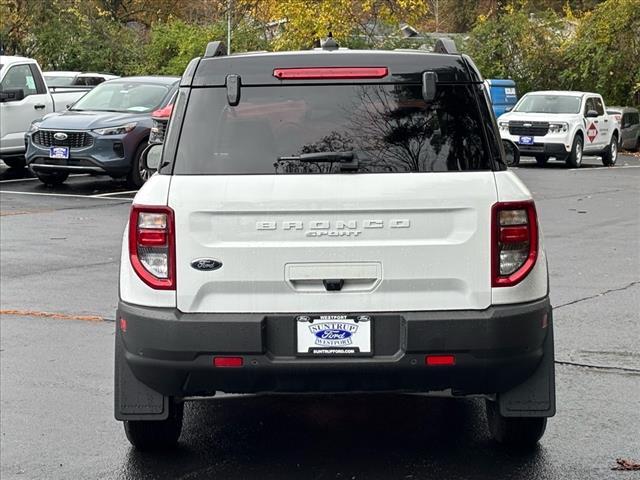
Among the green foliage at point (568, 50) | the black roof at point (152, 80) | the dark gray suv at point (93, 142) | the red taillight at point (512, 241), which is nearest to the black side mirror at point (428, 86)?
the red taillight at point (512, 241)

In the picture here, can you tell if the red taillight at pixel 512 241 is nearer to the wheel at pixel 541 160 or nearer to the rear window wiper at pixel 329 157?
the rear window wiper at pixel 329 157

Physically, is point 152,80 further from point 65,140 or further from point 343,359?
point 343,359

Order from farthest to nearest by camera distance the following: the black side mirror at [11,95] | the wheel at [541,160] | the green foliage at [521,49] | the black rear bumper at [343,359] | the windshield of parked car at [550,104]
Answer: the green foliage at [521,49], the windshield of parked car at [550,104], the wheel at [541,160], the black side mirror at [11,95], the black rear bumper at [343,359]

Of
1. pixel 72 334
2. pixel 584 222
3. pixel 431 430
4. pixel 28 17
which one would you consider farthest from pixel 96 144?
pixel 28 17

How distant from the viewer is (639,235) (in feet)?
48.8

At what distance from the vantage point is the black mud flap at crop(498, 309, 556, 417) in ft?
17.4

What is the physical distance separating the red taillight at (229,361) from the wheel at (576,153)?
23.7 meters

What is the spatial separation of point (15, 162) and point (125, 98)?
340 centimetres

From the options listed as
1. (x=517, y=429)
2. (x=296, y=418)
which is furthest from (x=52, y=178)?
(x=517, y=429)

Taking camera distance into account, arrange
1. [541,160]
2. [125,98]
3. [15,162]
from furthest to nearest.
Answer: [541,160]
[15,162]
[125,98]

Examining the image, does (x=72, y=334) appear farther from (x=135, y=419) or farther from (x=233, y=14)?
(x=233, y=14)

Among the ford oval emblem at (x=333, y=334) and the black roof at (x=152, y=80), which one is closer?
the ford oval emblem at (x=333, y=334)

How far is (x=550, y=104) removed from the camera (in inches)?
1138

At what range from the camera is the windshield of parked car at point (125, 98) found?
19938 mm
